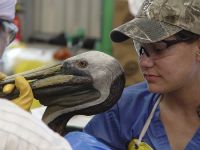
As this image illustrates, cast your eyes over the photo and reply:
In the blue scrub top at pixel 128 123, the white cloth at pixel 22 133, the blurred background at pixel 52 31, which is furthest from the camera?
the blurred background at pixel 52 31

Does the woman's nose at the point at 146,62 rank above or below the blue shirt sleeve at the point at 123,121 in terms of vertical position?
above

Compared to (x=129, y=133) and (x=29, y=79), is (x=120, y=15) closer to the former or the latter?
(x=129, y=133)

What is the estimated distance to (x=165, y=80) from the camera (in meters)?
1.18

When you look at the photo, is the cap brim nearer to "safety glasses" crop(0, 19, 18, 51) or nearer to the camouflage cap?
the camouflage cap

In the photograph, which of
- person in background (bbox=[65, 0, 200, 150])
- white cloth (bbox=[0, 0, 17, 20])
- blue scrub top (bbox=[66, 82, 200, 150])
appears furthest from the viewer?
white cloth (bbox=[0, 0, 17, 20])

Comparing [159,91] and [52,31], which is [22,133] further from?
[52,31]

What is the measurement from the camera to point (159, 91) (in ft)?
3.90

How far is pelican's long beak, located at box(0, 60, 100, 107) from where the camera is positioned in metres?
1.10

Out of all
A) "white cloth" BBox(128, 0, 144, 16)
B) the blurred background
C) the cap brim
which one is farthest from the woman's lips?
the blurred background

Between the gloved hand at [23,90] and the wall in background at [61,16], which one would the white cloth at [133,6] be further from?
the gloved hand at [23,90]

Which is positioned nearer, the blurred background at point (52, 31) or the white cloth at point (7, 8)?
the white cloth at point (7, 8)

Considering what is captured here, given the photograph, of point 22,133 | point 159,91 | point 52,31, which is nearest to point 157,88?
point 159,91

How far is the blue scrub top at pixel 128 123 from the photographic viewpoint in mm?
1276

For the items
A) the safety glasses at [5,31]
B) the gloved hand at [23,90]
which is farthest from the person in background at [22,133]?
the safety glasses at [5,31]
